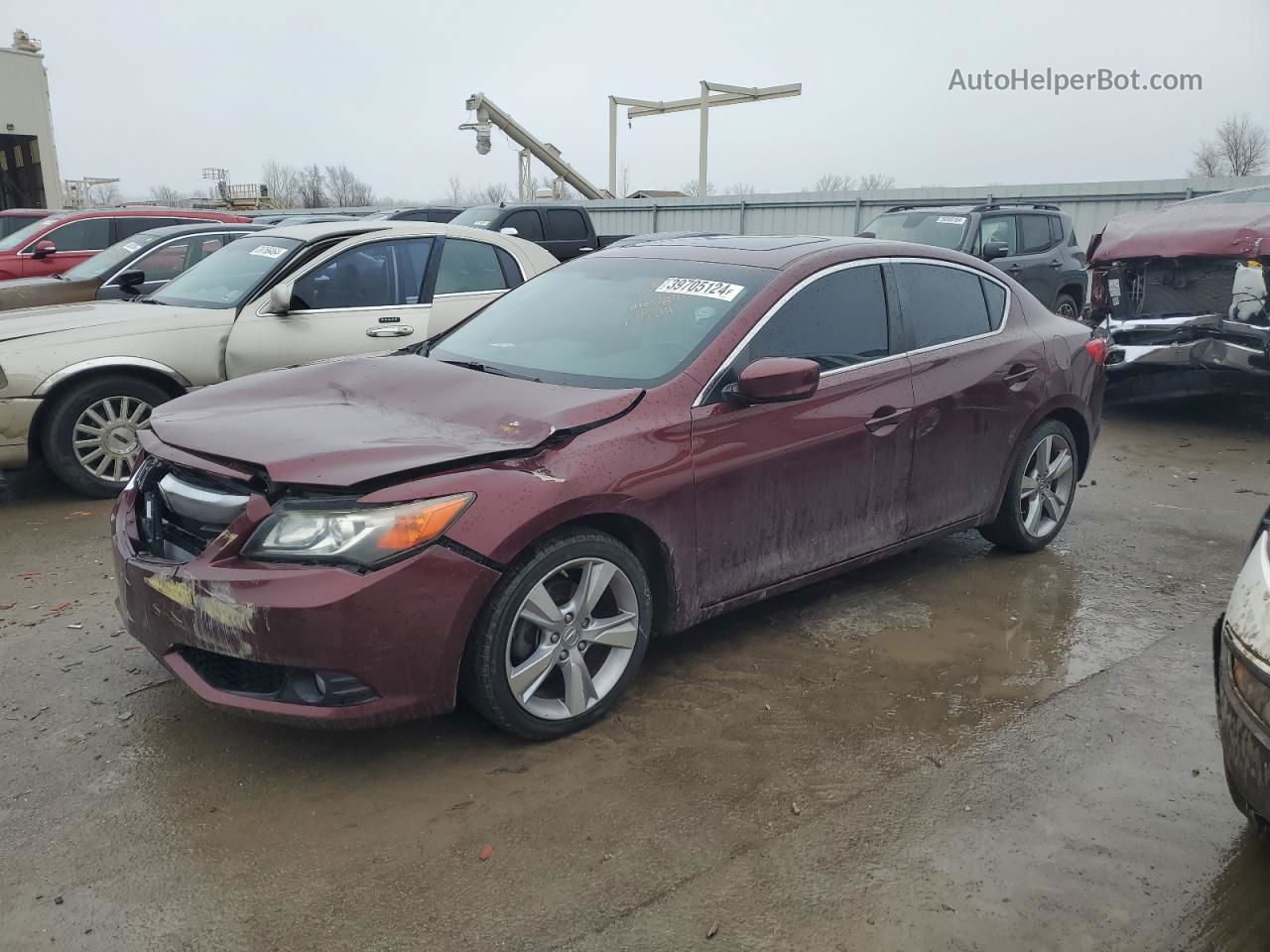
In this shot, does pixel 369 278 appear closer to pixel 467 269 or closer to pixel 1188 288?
pixel 467 269

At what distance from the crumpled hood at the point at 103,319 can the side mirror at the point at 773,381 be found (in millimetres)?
4241

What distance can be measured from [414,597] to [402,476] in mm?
361

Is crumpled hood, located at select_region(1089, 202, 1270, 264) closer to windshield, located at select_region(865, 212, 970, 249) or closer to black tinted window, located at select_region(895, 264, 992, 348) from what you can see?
windshield, located at select_region(865, 212, 970, 249)

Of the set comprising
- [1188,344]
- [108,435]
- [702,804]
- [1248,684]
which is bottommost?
[702,804]

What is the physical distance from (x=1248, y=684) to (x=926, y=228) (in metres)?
10.4

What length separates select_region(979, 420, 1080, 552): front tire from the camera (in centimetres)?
512

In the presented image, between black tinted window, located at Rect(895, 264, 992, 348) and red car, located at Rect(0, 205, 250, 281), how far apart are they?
9701 millimetres

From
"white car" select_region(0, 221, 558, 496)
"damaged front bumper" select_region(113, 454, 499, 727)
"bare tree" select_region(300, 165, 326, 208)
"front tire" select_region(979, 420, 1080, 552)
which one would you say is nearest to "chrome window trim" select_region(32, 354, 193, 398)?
"white car" select_region(0, 221, 558, 496)

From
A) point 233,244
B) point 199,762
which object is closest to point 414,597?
point 199,762

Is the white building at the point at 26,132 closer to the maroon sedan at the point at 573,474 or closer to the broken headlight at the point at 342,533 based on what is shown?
the maroon sedan at the point at 573,474

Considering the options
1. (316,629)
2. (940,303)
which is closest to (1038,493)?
(940,303)

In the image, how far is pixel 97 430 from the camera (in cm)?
619

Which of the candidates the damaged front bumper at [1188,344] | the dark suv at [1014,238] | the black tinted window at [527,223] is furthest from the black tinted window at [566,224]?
the damaged front bumper at [1188,344]

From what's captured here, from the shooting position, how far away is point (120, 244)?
9742 millimetres
